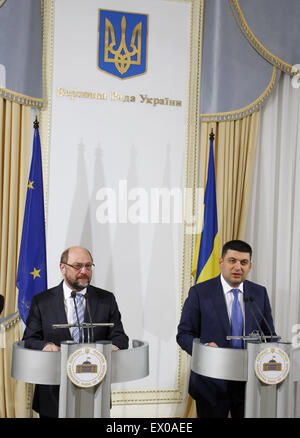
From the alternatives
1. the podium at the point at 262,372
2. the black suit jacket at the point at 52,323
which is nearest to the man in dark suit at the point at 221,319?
the black suit jacket at the point at 52,323

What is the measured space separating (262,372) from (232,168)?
287 centimetres

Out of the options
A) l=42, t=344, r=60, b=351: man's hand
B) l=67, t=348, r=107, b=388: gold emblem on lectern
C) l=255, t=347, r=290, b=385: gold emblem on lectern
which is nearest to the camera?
l=67, t=348, r=107, b=388: gold emblem on lectern

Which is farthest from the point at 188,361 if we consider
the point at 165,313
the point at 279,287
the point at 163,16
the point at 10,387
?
the point at 163,16

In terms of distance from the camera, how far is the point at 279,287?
5594mm

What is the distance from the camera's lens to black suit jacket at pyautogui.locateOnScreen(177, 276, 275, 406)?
368 cm

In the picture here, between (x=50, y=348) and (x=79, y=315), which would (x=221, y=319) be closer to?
(x=79, y=315)

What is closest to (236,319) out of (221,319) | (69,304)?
(221,319)

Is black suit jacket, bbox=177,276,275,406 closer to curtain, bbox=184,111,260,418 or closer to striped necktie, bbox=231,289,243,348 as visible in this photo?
striped necktie, bbox=231,289,243,348

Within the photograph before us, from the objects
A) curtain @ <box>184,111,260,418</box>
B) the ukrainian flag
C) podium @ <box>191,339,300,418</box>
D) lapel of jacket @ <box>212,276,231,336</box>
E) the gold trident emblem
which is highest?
the gold trident emblem

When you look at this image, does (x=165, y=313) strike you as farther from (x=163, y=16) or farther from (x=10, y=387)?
(x=163, y=16)

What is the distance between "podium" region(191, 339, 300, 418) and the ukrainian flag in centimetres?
204

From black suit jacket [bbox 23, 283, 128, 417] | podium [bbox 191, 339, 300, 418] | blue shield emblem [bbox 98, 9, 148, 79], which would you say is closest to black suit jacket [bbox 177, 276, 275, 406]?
black suit jacket [bbox 23, 283, 128, 417]

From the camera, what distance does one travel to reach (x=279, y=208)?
5.62 metres
